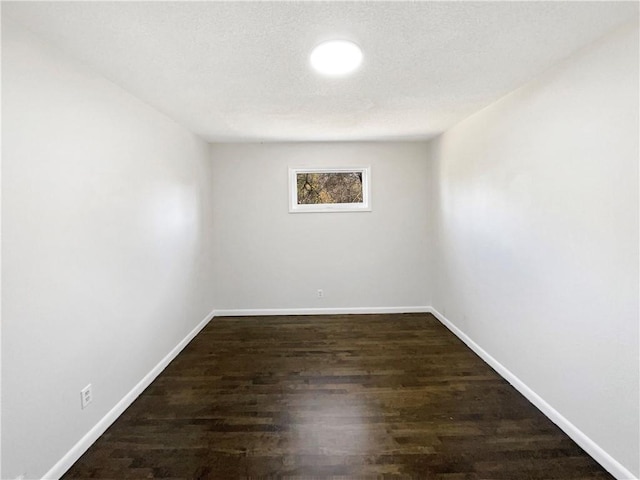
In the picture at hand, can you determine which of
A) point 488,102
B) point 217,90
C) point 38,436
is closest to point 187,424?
point 38,436

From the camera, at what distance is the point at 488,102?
105 inches

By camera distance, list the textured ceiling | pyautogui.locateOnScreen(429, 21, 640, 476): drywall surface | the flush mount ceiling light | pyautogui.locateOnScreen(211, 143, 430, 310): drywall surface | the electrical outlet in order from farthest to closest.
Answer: pyautogui.locateOnScreen(211, 143, 430, 310): drywall surface < the electrical outlet < the flush mount ceiling light < pyautogui.locateOnScreen(429, 21, 640, 476): drywall surface < the textured ceiling

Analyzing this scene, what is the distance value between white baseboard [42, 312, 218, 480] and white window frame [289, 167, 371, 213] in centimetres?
216

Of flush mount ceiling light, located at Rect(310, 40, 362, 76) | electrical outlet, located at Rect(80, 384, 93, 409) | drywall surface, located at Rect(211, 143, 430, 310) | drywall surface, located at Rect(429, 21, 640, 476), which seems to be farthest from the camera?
drywall surface, located at Rect(211, 143, 430, 310)

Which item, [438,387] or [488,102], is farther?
[488,102]

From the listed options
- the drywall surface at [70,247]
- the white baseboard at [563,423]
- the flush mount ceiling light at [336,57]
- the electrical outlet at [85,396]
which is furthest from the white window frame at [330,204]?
the electrical outlet at [85,396]

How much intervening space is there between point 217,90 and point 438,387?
2736mm

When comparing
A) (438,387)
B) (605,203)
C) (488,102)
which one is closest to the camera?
(605,203)

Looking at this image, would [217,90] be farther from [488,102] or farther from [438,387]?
[438,387]

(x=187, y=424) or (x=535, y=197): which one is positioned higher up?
(x=535, y=197)

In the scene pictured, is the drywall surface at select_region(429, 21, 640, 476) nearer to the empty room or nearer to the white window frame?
the empty room

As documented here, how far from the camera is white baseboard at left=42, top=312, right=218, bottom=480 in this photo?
1678mm

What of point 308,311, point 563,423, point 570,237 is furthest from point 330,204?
point 563,423

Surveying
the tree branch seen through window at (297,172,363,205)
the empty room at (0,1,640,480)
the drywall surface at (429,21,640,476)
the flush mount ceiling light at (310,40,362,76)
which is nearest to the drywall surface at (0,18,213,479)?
the empty room at (0,1,640,480)
